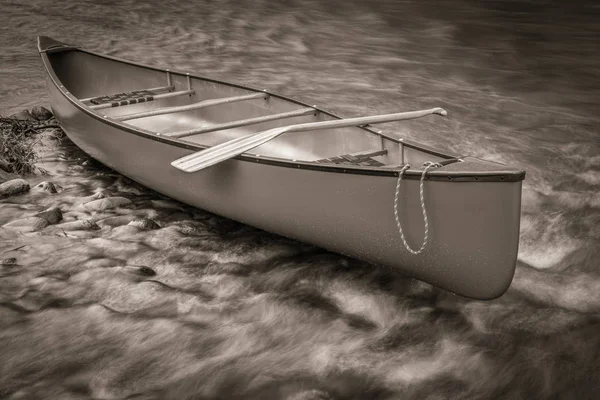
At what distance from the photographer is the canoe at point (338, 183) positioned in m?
3.36

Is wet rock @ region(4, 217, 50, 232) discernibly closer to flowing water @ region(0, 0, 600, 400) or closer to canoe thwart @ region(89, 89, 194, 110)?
flowing water @ region(0, 0, 600, 400)

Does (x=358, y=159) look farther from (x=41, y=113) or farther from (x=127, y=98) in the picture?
(x=41, y=113)

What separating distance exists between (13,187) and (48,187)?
255 millimetres

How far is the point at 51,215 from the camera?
16.3ft

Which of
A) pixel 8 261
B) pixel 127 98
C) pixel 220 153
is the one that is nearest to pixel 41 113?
pixel 127 98

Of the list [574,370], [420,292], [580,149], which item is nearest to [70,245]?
[420,292]

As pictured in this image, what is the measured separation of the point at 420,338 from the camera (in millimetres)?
3748

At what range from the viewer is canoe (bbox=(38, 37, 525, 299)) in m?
3.36

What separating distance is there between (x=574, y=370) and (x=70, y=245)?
3.16m

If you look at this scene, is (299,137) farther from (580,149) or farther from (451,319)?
(580,149)

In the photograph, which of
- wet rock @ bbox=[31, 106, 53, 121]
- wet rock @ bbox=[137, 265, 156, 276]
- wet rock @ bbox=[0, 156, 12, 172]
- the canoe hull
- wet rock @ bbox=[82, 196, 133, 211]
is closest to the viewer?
the canoe hull

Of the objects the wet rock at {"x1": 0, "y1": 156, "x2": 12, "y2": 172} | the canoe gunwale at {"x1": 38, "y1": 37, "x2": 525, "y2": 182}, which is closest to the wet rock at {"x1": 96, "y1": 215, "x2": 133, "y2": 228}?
the canoe gunwale at {"x1": 38, "y1": 37, "x2": 525, "y2": 182}

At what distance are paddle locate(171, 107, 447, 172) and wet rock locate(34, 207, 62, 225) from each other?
126 cm

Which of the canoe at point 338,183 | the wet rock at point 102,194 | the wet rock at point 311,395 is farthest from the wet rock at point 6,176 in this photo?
Answer: the wet rock at point 311,395
